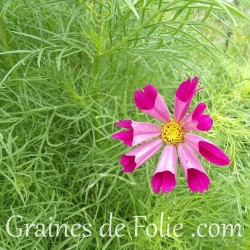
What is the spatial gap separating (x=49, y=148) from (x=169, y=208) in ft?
0.99

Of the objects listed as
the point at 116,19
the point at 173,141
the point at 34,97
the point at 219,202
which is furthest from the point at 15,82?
the point at 219,202

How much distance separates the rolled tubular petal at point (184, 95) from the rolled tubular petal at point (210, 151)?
0.06 meters

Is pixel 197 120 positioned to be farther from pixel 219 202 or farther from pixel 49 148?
pixel 49 148

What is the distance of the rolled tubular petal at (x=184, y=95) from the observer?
83 centimetres

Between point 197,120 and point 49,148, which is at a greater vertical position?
point 197,120

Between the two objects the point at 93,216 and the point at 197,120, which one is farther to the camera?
the point at 93,216

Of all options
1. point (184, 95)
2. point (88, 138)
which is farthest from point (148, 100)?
point (88, 138)

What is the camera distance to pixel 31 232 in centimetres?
101

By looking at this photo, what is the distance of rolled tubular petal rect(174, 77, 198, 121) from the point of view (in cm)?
83

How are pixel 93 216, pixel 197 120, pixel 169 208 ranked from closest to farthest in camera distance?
pixel 197 120, pixel 169 208, pixel 93 216

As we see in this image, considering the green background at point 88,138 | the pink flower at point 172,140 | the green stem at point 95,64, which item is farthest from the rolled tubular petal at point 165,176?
the green stem at point 95,64

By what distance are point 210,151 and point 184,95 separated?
0.11 metres

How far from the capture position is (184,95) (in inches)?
33.2

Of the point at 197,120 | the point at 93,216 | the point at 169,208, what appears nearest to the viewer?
the point at 197,120
